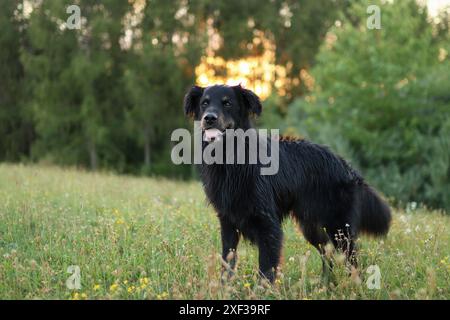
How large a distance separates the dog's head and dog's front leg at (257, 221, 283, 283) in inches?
42.0

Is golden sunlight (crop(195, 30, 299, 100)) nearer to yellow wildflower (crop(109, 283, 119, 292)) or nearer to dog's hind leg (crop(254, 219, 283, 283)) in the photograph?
dog's hind leg (crop(254, 219, 283, 283))

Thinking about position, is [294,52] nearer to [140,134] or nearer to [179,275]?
[140,134]

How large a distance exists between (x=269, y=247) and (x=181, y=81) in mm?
19218

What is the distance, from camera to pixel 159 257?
516 centimetres

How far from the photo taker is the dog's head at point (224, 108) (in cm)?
465

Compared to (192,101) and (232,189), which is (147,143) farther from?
(232,189)

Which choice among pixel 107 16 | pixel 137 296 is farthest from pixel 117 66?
pixel 137 296

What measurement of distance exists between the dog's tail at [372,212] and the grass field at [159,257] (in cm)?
30

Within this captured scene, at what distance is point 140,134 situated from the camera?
23188 millimetres

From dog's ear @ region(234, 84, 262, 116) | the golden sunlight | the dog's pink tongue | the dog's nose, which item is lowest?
the dog's pink tongue

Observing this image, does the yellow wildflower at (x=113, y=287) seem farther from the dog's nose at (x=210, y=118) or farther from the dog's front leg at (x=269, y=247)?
the dog's nose at (x=210, y=118)

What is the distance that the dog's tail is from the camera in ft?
17.5

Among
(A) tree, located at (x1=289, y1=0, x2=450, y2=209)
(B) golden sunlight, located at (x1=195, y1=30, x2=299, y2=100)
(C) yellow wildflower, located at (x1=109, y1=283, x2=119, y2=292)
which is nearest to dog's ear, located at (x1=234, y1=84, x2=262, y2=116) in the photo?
(C) yellow wildflower, located at (x1=109, y1=283, x2=119, y2=292)

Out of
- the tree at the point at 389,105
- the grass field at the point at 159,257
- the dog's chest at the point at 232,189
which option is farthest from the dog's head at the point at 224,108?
the tree at the point at 389,105
